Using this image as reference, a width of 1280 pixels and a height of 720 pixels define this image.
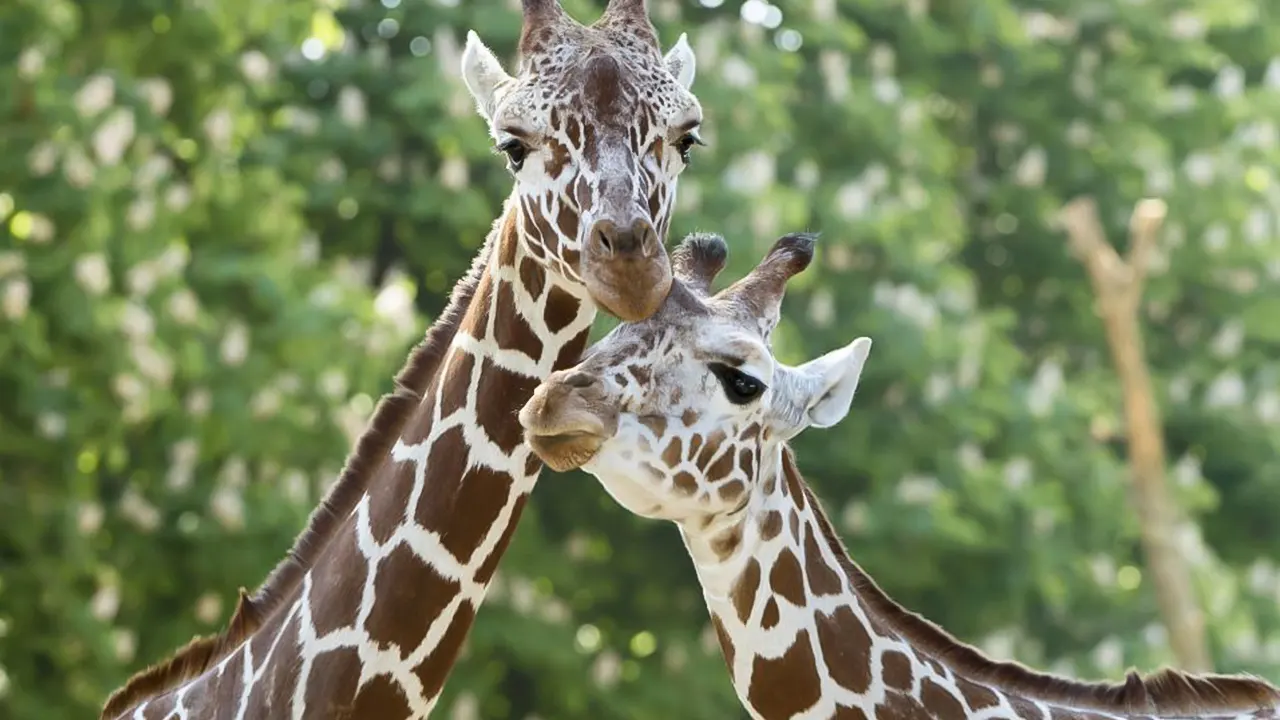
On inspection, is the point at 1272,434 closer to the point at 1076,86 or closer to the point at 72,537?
the point at 1076,86

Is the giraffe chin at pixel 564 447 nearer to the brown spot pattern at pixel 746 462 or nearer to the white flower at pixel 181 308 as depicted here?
the brown spot pattern at pixel 746 462

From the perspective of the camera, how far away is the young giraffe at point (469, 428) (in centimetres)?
455

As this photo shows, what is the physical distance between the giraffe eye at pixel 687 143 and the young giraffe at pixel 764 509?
226 millimetres

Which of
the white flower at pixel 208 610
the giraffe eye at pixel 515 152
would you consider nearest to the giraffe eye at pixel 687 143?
the giraffe eye at pixel 515 152

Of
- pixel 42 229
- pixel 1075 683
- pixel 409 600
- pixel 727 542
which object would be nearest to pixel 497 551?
pixel 409 600

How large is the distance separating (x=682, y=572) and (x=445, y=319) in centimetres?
885

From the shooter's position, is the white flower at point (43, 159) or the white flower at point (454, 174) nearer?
the white flower at point (43, 159)

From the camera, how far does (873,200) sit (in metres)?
14.0

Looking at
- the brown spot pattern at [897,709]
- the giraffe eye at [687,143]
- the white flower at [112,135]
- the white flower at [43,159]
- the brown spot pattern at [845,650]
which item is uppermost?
the giraffe eye at [687,143]

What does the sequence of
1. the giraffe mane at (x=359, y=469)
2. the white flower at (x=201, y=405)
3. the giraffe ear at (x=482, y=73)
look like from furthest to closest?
the white flower at (x=201, y=405) < the giraffe mane at (x=359, y=469) < the giraffe ear at (x=482, y=73)

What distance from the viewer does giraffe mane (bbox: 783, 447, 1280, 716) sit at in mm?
4750

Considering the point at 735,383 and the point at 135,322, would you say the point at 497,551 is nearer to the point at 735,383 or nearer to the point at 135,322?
the point at 735,383

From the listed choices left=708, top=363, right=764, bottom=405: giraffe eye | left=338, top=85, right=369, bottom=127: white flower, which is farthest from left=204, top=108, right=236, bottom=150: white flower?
left=708, top=363, right=764, bottom=405: giraffe eye

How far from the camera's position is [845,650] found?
179 inches
